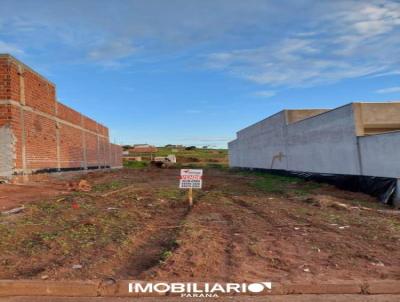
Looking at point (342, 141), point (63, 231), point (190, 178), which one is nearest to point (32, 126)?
Answer: point (190, 178)

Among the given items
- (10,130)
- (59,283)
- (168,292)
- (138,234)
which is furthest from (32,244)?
(10,130)

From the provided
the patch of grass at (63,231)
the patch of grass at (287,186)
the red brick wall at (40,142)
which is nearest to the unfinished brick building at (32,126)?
the red brick wall at (40,142)

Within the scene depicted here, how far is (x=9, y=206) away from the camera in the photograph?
35.0 ft

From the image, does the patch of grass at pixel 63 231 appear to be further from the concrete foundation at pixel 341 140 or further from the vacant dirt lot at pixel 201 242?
the concrete foundation at pixel 341 140

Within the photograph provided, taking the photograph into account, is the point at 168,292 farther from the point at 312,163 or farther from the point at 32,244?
the point at 312,163

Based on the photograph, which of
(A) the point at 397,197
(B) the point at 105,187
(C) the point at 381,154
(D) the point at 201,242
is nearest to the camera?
(D) the point at 201,242

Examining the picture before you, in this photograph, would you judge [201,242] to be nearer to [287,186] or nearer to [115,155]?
[287,186]

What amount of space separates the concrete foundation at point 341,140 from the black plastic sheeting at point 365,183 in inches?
8.4

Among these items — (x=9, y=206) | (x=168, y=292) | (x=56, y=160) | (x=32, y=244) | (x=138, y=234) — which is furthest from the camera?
(x=56, y=160)

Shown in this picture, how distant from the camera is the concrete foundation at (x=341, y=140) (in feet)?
48.8

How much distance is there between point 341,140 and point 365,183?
10.4 ft

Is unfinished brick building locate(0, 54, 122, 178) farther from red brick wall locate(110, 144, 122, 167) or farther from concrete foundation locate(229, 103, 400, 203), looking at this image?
red brick wall locate(110, 144, 122, 167)

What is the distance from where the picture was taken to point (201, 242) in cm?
690

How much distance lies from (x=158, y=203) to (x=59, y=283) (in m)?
7.62
